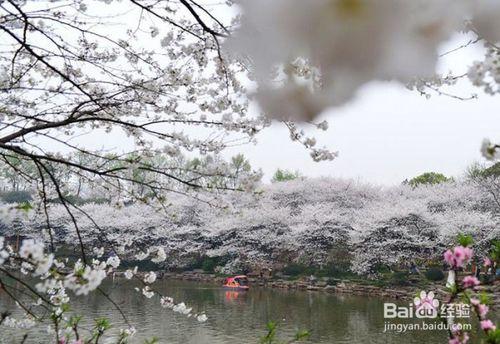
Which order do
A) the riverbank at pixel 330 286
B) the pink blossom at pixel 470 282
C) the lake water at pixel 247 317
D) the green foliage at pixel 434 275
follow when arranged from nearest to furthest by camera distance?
the pink blossom at pixel 470 282 < the lake water at pixel 247 317 < the riverbank at pixel 330 286 < the green foliage at pixel 434 275

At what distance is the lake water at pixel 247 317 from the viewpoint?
939 centimetres

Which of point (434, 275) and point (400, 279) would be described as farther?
point (400, 279)

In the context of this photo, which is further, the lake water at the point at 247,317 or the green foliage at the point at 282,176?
the green foliage at the point at 282,176

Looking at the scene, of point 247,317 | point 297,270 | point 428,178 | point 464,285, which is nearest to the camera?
point 464,285

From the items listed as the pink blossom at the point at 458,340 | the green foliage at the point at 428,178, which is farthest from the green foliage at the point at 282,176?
the pink blossom at the point at 458,340

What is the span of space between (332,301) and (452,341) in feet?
45.4

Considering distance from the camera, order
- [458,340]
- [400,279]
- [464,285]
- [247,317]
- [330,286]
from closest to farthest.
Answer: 1. [464,285]
2. [458,340]
3. [247,317]
4. [400,279]
5. [330,286]

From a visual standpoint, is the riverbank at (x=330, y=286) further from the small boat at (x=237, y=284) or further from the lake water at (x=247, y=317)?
the small boat at (x=237, y=284)

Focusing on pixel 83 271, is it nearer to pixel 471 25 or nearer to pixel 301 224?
pixel 471 25

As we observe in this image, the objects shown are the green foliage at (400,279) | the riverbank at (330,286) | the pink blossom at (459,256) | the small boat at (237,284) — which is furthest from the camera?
the small boat at (237,284)

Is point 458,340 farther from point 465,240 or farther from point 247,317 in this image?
point 247,317

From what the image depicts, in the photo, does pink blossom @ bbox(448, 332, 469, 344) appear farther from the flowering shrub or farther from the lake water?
the lake water

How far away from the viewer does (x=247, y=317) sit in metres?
12.0

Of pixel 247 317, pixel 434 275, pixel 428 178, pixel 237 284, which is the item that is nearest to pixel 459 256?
pixel 247 317
